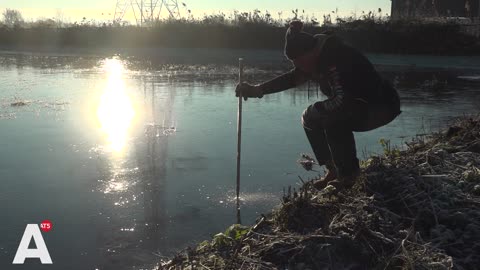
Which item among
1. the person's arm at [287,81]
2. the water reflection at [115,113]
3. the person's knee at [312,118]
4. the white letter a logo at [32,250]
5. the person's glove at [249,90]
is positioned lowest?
the white letter a logo at [32,250]

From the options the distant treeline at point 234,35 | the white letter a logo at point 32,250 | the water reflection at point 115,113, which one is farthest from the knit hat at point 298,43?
the distant treeline at point 234,35

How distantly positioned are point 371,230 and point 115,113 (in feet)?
21.5

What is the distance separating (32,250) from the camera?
370 cm

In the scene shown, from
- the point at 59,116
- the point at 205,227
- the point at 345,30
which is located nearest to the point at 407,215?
the point at 205,227

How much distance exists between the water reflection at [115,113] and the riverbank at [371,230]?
11.0ft

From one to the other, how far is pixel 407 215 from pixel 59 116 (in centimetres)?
650

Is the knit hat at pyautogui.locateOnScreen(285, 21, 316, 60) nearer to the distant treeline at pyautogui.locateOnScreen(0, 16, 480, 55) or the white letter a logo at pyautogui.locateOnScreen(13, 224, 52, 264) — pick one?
the white letter a logo at pyautogui.locateOnScreen(13, 224, 52, 264)

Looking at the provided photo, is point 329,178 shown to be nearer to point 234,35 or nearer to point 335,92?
point 335,92

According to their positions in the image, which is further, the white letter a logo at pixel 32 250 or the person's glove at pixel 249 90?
the person's glove at pixel 249 90

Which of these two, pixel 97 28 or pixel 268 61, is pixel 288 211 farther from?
pixel 97 28

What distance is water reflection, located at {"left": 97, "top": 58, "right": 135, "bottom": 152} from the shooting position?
710cm

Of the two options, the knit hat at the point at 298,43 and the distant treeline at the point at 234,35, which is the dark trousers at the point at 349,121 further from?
the distant treeline at the point at 234,35

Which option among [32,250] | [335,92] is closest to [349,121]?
[335,92]

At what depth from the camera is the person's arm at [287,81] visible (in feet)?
15.0
